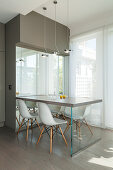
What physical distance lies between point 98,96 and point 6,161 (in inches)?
110

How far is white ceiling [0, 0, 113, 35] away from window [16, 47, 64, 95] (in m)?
0.92

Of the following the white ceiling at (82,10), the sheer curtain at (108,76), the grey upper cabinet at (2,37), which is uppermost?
the white ceiling at (82,10)

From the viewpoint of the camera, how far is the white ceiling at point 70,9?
3.00 metres

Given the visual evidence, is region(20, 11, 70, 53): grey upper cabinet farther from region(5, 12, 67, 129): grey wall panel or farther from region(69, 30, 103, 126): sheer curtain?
region(69, 30, 103, 126): sheer curtain

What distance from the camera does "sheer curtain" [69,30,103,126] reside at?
3.92 m

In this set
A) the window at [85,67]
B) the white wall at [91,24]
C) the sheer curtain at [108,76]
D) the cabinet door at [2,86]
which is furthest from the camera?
the window at [85,67]

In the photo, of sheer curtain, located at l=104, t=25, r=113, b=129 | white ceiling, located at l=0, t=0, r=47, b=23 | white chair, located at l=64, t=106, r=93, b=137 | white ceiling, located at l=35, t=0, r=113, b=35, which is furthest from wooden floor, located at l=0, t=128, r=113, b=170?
white ceiling, located at l=35, t=0, r=113, b=35

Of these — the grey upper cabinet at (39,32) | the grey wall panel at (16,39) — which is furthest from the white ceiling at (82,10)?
the grey wall panel at (16,39)

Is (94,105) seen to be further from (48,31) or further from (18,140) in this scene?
(48,31)

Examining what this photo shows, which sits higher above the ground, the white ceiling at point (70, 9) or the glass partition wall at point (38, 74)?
the white ceiling at point (70, 9)

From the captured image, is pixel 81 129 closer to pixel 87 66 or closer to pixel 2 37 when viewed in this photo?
pixel 87 66

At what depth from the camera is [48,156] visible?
222 cm

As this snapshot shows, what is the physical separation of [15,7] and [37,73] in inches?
70.5

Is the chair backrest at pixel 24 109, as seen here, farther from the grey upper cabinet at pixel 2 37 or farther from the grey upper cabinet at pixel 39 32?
the grey upper cabinet at pixel 2 37
